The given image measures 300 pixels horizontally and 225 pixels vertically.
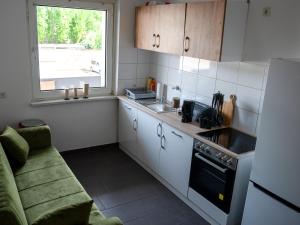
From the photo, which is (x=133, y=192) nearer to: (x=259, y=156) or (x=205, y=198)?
(x=205, y=198)

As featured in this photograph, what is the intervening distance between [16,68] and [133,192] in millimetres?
2000

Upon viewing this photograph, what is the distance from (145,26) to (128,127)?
1387mm

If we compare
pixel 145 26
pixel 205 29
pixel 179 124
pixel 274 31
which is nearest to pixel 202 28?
pixel 205 29

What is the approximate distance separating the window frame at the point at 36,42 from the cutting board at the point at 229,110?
183 cm

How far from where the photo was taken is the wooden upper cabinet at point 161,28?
3098 mm

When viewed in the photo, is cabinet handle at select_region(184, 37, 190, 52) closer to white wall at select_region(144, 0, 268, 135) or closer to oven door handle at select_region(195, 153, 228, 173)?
white wall at select_region(144, 0, 268, 135)

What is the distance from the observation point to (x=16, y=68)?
3.35 meters

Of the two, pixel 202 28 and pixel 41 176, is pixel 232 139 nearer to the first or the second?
pixel 202 28

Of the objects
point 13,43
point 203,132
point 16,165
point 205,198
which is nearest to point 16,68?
point 13,43

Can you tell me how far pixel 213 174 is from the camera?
8.49ft

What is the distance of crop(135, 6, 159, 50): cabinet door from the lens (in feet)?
11.6

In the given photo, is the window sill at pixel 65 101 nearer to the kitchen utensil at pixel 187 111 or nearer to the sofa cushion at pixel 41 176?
the sofa cushion at pixel 41 176

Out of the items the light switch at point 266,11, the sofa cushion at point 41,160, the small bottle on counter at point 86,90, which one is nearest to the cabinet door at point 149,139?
the small bottle on counter at point 86,90

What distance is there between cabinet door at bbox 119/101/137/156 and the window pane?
1.72 feet
